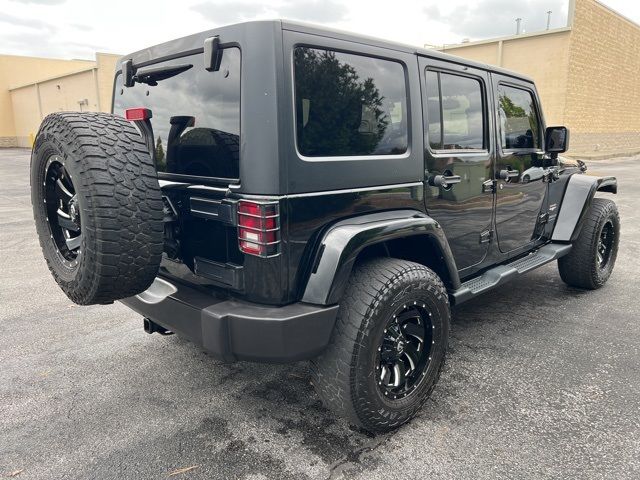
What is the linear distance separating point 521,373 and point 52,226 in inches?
113

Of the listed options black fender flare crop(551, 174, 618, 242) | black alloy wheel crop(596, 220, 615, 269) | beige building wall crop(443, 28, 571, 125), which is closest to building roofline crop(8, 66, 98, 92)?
beige building wall crop(443, 28, 571, 125)

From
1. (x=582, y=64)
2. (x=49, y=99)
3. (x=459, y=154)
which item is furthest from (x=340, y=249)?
(x=49, y=99)

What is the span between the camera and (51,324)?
12.4 feet

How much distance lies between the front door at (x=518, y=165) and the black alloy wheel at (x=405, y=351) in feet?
4.14

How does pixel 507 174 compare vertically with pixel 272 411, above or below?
above

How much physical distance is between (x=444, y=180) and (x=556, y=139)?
5.43 feet

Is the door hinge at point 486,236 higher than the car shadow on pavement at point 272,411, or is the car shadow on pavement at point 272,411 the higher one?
the door hinge at point 486,236

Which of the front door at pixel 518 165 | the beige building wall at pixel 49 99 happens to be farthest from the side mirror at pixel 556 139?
the beige building wall at pixel 49 99

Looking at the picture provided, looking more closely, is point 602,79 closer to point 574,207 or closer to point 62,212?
point 574,207

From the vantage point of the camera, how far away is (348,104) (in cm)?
223

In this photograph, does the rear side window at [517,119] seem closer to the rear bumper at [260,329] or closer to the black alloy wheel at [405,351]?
the black alloy wheel at [405,351]

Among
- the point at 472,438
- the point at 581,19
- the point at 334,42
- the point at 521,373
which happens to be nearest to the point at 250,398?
the point at 472,438

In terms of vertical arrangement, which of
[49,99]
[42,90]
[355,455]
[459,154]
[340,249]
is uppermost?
[42,90]

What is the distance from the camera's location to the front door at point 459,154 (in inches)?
107
